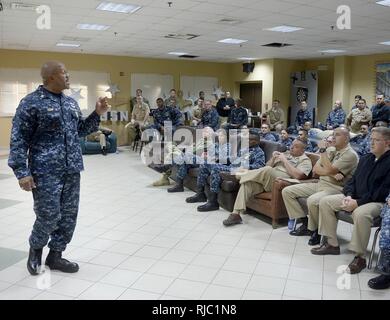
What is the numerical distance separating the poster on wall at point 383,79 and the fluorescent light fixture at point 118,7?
321 inches

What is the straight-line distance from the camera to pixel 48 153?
2.95 metres

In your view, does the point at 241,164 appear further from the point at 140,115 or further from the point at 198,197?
the point at 140,115

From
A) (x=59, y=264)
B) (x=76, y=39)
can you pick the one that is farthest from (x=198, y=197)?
(x=76, y=39)

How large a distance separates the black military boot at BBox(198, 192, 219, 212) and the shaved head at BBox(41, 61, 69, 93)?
270cm

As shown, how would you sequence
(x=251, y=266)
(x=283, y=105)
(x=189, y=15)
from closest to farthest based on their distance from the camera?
(x=251, y=266) < (x=189, y=15) < (x=283, y=105)

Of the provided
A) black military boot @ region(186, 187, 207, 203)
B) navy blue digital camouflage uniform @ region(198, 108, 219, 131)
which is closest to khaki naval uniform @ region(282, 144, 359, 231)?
black military boot @ region(186, 187, 207, 203)

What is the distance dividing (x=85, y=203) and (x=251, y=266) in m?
2.91

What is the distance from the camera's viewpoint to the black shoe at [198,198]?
18.4 ft

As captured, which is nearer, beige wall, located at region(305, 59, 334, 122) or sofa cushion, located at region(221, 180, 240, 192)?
sofa cushion, located at region(221, 180, 240, 192)

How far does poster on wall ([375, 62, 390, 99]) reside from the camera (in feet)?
37.0

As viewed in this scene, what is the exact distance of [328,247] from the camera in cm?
374

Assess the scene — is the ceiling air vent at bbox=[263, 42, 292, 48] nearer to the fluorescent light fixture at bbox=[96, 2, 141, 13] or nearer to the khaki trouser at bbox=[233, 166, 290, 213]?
the fluorescent light fixture at bbox=[96, 2, 141, 13]
